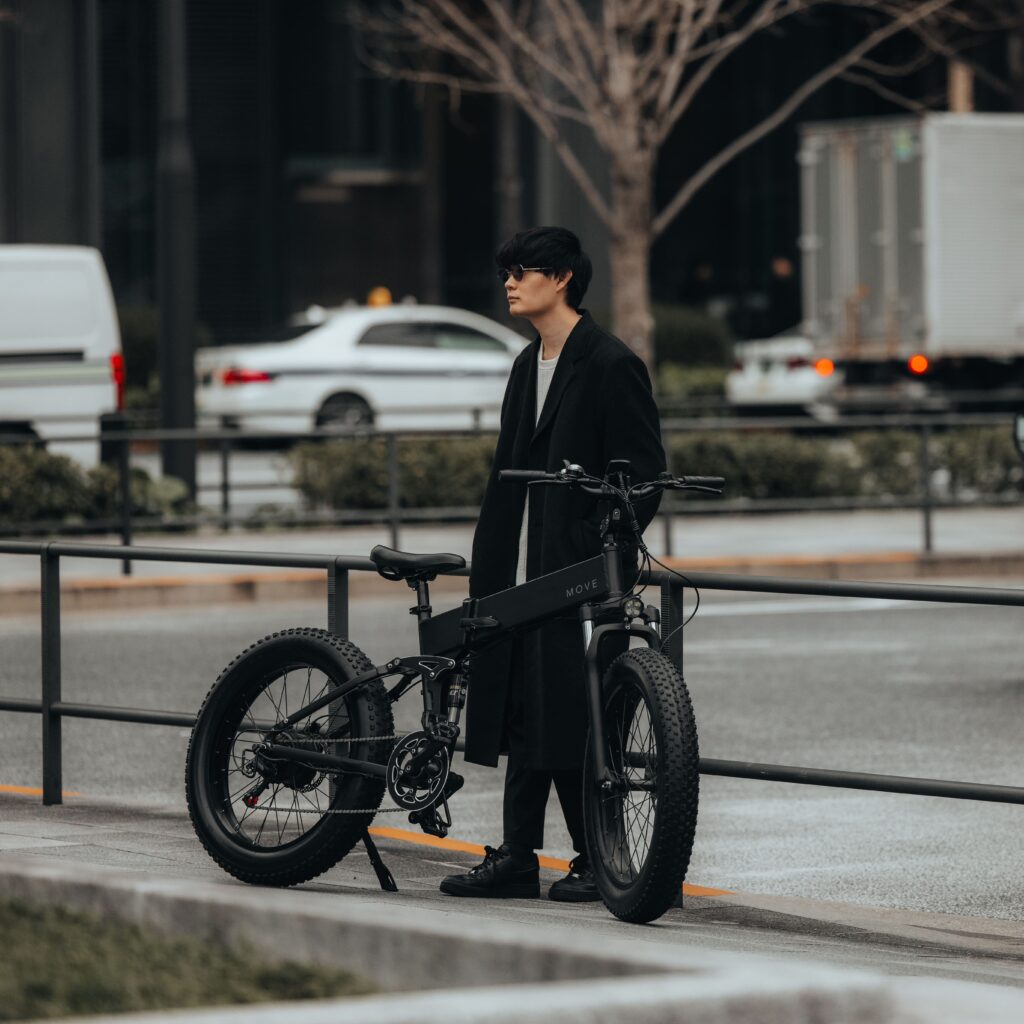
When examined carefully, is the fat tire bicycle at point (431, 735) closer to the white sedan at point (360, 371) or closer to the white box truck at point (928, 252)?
the white sedan at point (360, 371)

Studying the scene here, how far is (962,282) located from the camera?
97.6ft

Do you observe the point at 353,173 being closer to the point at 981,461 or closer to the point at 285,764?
the point at 981,461

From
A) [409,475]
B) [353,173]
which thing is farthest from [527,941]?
[353,173]

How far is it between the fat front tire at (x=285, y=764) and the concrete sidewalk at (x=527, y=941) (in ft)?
0.44

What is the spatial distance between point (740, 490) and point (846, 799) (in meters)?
11.2

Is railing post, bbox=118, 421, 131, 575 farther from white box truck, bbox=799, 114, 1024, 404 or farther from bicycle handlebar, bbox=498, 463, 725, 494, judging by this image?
white box truck, bbox=799, 114, 1024, 404

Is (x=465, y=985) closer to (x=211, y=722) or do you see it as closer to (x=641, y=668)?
(x=641, y=668)

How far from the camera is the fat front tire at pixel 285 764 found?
628 centimetres

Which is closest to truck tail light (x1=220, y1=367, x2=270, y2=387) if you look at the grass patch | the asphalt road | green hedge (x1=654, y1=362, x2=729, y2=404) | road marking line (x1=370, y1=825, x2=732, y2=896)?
green hedge (x1=654, y1=362, x2=729, y2=404)

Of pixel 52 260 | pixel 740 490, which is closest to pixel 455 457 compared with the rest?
pixel 740 490

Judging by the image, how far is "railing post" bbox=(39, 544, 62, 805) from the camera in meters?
8.16

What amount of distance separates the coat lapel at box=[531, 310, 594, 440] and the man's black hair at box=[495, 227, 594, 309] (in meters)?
0.09

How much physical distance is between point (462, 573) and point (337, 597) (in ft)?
1.59

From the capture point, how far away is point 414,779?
630 cm
